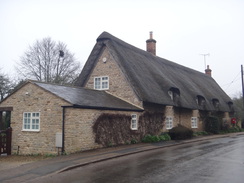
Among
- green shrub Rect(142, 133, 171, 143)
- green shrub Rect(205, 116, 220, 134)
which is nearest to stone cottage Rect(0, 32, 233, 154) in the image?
green shrub Rect(142, 133, 171, 143)

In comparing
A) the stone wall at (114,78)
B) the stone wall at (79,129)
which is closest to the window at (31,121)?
the stone wall at (79,129)

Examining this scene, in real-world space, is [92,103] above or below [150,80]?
below

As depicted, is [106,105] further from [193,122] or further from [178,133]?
[193,122]

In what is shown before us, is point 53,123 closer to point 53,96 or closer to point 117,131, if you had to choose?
point 53,96

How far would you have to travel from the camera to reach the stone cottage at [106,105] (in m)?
13.9

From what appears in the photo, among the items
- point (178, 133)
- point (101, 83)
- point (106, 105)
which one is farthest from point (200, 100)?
point (106, 105)

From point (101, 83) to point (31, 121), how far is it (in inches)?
327

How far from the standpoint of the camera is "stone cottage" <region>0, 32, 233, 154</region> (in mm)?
13945

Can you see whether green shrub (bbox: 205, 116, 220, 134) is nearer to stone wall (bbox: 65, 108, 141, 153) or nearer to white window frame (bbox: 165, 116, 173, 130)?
white window frame (bbox: 165, 116, 173, 130)

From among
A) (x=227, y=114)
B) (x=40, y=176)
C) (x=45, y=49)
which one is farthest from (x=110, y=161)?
(x=45, y=49)

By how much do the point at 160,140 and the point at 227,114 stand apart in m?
19.5

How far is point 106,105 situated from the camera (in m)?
16.2

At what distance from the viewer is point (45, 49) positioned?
39.4 meters

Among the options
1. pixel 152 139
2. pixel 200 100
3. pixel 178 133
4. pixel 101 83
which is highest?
pixel 101 83
